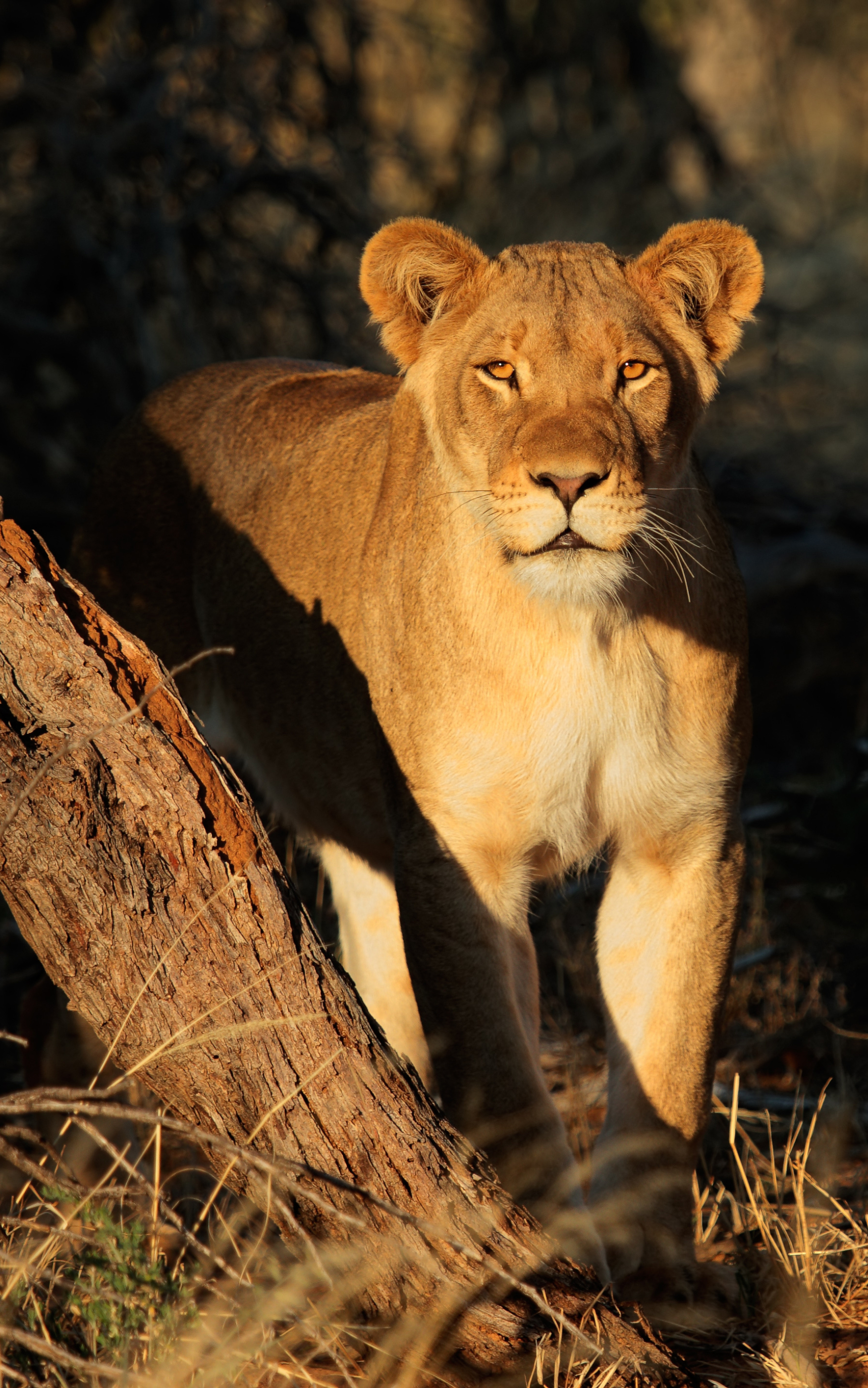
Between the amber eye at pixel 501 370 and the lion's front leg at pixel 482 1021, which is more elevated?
the amber eye at pixel 501 370

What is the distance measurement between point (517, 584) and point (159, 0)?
4.89 m

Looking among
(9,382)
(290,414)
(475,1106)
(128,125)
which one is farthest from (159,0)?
(475,1106)

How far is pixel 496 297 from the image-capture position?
120 inches

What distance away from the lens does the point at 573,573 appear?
2.72m

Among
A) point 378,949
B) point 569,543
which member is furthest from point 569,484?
point 378,949

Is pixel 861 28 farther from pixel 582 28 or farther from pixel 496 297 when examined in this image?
pixel 496 297

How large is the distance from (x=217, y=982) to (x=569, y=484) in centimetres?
104

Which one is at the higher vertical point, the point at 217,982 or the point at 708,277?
the point at 708,277

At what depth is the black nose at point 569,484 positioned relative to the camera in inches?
103

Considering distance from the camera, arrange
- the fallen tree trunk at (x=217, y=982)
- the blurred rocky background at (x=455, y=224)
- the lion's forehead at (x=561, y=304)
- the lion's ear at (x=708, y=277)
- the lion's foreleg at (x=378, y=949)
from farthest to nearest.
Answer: the blurred rocky background at (x=455, y=224)
the lion's foreleg at (x=378, y=949)
the lion's ear at (x=708, y=277)
the lion's forehead at (x=561, y=304)
the fallen tree trunk at (x=217, y=982)

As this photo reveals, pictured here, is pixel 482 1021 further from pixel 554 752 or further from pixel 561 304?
pixel 561 304

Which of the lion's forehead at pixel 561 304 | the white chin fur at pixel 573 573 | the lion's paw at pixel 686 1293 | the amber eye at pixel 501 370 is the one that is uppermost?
the lion's forehead at pixel 561 304

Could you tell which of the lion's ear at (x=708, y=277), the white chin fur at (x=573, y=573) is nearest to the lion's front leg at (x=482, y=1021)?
the white chin fur at (x=573, y=573)

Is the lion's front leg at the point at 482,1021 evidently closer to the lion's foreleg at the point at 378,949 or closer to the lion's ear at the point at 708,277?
the lion's foreleg at the point at 378,949
